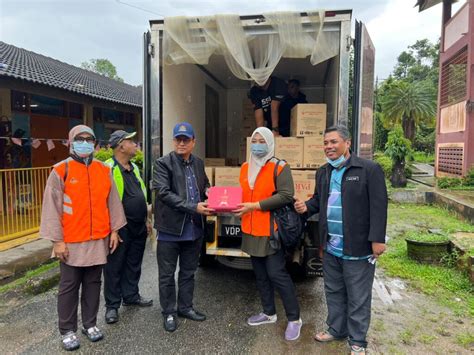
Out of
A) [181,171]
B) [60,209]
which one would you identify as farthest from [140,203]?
[60,209]

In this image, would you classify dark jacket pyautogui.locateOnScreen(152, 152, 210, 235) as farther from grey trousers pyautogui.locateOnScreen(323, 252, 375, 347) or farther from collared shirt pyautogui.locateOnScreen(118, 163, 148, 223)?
grey trousers pyautogui.locateOnScreen(323, 252, 375, 347)

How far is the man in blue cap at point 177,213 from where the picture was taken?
3078mm

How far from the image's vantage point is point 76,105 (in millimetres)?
10227

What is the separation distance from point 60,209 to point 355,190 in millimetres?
2089

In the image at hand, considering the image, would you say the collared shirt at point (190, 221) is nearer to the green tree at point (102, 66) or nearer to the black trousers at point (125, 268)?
the black trousers at point (125, 268)

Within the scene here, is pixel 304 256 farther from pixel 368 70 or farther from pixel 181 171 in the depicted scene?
pixel 368 70

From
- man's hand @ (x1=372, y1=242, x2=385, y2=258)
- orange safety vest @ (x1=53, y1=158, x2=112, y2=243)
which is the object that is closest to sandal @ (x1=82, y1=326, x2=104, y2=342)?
orange safety vest @ (x1=53, y1=158, x2=112, y2=243)

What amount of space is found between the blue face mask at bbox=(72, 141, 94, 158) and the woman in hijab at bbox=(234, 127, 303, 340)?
3.98 ft

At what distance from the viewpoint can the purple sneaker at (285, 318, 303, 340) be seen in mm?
3031

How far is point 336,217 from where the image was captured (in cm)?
275

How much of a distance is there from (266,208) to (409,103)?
32535 mm

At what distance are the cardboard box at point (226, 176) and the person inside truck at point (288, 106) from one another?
1.21 meters

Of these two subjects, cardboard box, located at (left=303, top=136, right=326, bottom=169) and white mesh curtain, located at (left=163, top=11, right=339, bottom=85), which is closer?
white mesh curtain, located at (left=163, top=11, right=339, bottom=85)

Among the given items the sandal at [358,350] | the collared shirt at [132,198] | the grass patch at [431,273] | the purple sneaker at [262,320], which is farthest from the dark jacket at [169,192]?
the grass patch at [431,273]
